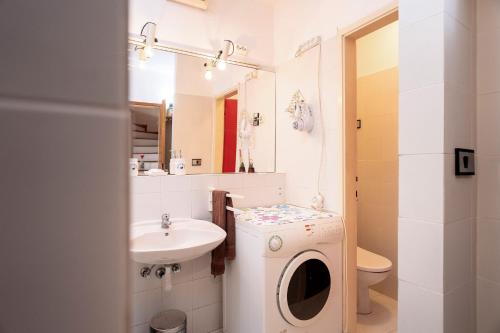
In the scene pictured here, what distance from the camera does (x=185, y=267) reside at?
180 centimetres

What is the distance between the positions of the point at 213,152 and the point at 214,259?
81cm

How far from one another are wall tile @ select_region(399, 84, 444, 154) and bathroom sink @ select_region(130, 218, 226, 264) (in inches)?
42.4

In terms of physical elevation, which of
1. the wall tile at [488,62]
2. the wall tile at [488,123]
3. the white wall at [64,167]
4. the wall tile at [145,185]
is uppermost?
the wall tile at [488,62]

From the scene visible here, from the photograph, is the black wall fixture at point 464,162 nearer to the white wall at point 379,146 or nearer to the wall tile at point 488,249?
the wall tile at point 488,249

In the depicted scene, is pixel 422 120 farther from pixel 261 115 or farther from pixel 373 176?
pixel 373 176

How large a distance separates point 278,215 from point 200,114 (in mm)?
985

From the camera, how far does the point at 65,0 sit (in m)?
0.20

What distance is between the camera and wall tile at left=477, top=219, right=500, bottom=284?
1.09 meters

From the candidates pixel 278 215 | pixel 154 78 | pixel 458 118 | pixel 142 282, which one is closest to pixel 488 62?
pixel 458 118

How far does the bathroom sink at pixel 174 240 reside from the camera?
130 cm

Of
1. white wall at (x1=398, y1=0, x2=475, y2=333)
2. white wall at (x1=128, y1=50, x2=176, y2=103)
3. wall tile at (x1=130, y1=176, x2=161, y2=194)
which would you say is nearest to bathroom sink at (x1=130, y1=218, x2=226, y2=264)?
wall tile at (x1=130, y1=176, x2=161, y2=194)

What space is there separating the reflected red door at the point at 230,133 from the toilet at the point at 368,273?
130cm

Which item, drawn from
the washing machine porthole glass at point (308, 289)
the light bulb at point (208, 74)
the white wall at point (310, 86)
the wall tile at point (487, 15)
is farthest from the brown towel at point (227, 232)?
the wall tile at point (487, 15)

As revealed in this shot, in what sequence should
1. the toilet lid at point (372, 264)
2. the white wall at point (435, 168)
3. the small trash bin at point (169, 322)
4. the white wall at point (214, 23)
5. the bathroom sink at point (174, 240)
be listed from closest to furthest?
the white wall at point (435, 168) < the bathroom sink at point (174, 240) < the small trash bin at point (169, 322) < the white wall at point (214, 23) < the toilet lid at point (372, 264)
